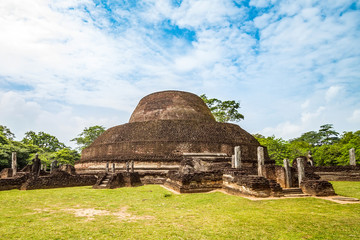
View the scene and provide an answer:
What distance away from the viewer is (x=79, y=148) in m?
39.5

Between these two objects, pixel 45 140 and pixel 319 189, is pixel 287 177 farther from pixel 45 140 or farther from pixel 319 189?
pixel 45 140

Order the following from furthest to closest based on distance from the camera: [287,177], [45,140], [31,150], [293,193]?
[45,140] < [31,150] < [287,177] < [293,193]

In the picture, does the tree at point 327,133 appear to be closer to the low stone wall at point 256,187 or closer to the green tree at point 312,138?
the green tree at point 312,138

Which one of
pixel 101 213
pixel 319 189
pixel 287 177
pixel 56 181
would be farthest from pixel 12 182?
pixel 319 189

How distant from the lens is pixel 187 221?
15.4 ft

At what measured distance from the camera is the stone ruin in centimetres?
895

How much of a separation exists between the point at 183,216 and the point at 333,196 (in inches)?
217

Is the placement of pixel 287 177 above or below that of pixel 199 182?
above

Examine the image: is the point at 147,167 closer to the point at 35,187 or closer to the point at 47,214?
the point at 35,187

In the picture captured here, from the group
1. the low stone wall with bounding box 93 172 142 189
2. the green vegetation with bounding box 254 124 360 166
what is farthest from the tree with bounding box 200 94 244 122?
the low stone wall with bounding box 93 172 142 189

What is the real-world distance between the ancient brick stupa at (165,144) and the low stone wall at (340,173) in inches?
182

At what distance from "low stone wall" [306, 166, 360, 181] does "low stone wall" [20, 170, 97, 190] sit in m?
15.1

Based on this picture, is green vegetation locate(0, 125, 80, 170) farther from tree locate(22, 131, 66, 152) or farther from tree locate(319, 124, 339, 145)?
tree locate(319, 124, 339, 145)

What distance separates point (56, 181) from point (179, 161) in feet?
23.8
